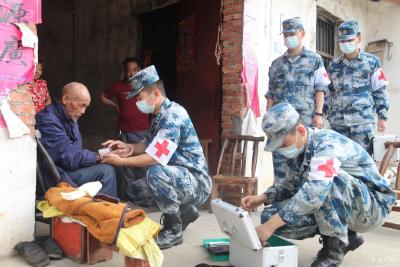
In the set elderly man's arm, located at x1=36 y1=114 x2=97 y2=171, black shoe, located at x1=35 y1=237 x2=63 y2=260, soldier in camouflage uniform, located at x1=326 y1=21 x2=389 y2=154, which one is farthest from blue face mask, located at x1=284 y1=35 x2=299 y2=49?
black shoe, located at x1=35 y1=237 x2=63 y2=260

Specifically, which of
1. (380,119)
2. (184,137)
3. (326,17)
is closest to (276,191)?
(184,137)

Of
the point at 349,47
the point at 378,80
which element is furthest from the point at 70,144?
the point at 378,80

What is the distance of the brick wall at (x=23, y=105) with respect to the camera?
307 cm

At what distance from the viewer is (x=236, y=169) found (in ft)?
16.9

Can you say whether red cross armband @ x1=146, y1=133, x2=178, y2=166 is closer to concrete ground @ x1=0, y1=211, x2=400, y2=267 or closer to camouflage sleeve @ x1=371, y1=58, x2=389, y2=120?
concrete ground @ x1=0, y1=211, x2=400, y2=267

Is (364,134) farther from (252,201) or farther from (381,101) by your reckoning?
(252,201)

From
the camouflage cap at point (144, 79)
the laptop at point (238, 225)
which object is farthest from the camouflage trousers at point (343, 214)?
the camouflage cap at point (144, 79)

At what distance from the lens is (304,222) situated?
2.87 meters

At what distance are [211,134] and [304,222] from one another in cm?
258

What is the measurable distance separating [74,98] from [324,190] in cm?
207

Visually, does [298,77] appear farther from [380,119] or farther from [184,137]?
[184,137]

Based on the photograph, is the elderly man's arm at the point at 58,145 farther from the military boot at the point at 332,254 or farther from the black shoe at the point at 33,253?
the military boot at the point at 332,254

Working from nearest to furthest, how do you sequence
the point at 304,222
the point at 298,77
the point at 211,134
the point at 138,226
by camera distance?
the point at 138,226, the point at 304,222, the point at 298,77, the point at 211,134

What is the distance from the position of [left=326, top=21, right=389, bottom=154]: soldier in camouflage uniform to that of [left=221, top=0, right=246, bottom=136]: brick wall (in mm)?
1047
